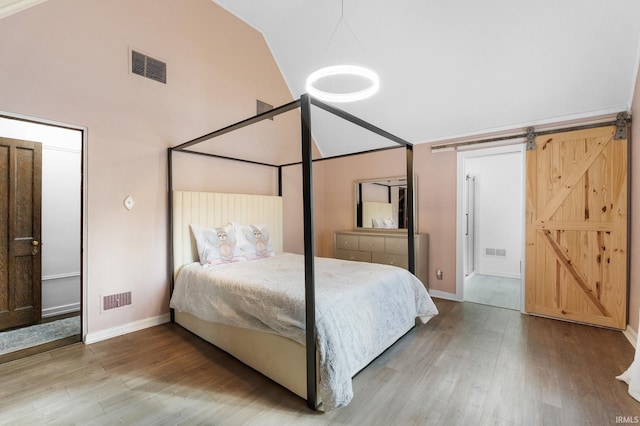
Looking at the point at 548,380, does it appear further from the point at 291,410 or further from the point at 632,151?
the point at 632,151

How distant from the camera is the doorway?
10.2ft

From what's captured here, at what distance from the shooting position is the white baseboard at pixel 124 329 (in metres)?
2.77

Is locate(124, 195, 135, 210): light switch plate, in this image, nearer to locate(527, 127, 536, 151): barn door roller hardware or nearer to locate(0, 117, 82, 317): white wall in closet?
locate(0, 117, 82, 317): white wall in closet

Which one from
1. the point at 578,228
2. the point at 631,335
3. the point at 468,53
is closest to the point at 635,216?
the point at 578,228

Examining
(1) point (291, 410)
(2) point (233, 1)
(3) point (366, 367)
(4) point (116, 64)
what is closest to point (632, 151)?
(3) point (366, 367)

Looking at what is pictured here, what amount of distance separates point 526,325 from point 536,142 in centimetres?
214

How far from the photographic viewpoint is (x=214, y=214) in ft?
11.6

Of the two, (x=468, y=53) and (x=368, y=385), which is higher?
(x=468, y=53)

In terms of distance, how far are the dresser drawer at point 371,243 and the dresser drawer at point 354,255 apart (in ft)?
0.26

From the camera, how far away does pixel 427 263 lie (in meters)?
4.37

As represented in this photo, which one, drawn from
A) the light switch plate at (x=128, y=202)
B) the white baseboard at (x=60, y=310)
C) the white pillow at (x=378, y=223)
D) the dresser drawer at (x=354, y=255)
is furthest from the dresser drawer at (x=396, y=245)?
the white baseboard at (x=60, y=310)

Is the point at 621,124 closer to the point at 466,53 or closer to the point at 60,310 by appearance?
the point at 466,53

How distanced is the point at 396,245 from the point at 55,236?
4415 millimetres

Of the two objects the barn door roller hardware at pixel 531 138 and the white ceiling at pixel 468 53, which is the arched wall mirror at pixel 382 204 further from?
the barn door roller hardware at pixel 531 138
